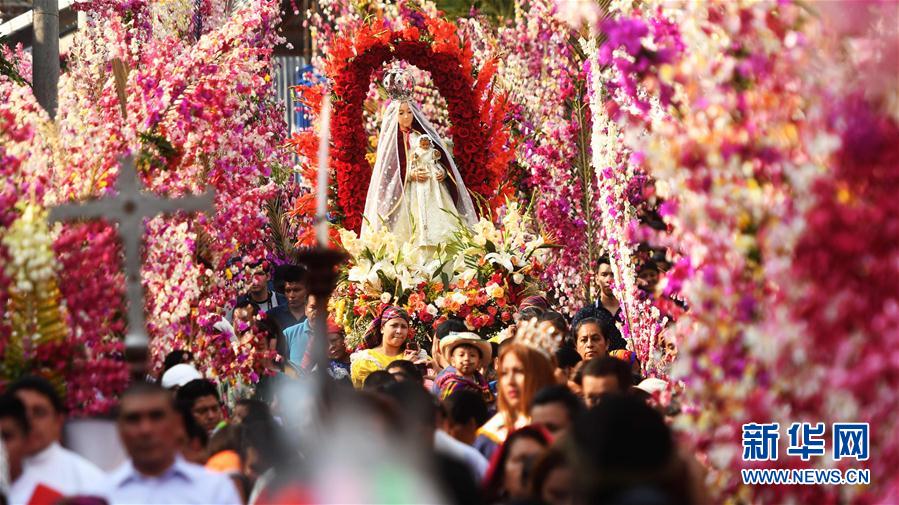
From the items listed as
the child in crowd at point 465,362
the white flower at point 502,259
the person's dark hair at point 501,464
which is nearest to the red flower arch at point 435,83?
the white flower at point 502,259

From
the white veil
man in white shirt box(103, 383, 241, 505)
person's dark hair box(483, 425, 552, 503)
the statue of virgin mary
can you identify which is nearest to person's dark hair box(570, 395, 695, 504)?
person's dark hair box(483, 425, 552, 503)

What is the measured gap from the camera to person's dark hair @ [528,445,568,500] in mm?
4645

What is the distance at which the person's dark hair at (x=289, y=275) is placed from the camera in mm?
12542

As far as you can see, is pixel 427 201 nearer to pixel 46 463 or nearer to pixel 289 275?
pixel 289 275

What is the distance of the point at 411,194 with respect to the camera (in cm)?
1448

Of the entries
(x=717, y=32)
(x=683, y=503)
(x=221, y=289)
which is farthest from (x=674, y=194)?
(x=221, y=289)

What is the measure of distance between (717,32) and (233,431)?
9.48 feet

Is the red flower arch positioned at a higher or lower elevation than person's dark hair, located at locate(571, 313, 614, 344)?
higher

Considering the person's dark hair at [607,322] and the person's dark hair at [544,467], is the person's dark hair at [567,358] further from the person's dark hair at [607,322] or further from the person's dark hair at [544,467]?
the person's dark hair at [544,467]

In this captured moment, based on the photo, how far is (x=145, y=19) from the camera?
46.1 ft

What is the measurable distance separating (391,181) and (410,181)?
18 cm

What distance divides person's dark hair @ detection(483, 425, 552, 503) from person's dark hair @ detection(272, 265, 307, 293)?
705cm

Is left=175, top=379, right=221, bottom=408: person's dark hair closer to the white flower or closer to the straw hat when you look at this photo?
the straw hat

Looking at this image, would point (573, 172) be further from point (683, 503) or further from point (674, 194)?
point (683, 503)
